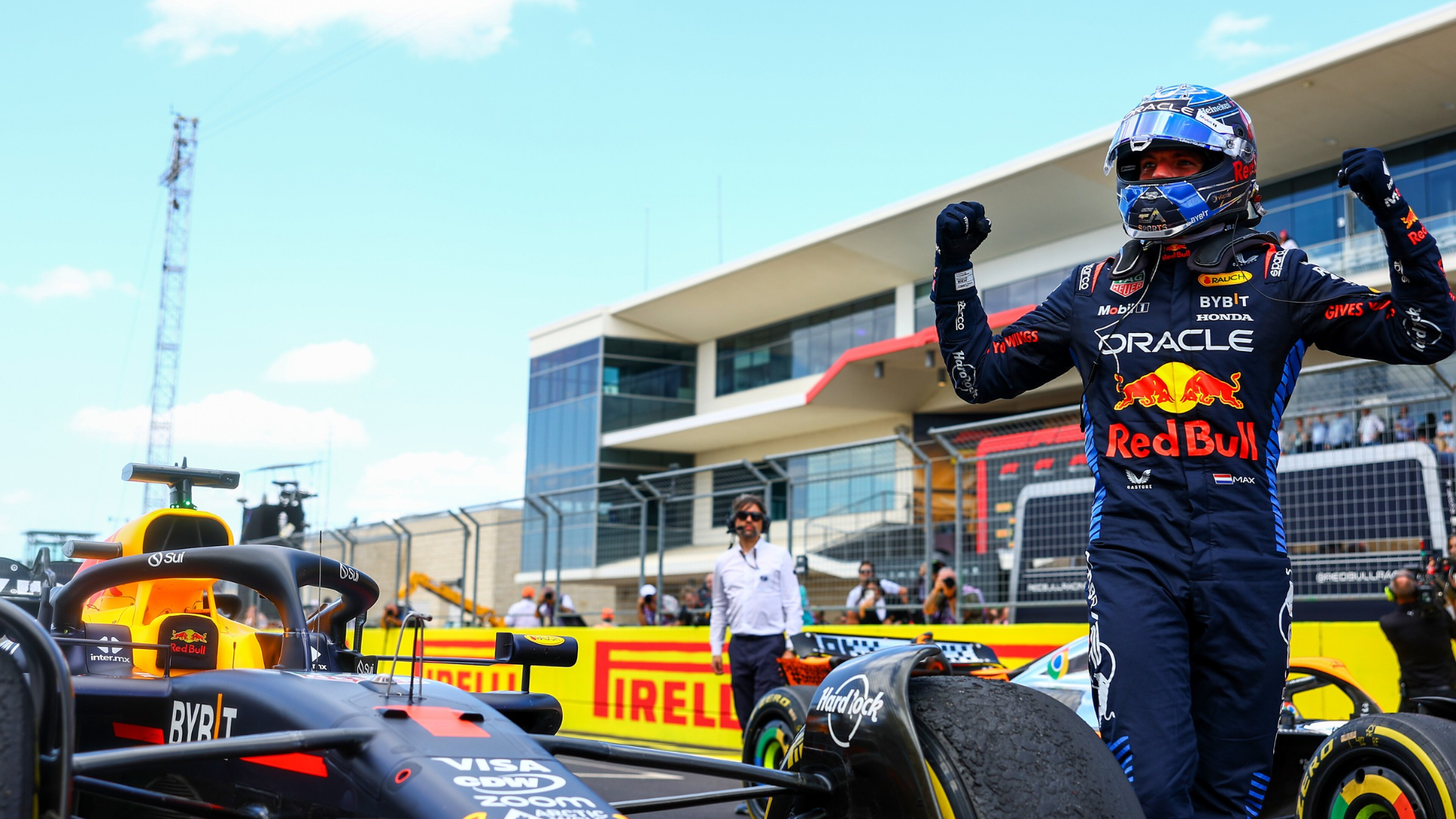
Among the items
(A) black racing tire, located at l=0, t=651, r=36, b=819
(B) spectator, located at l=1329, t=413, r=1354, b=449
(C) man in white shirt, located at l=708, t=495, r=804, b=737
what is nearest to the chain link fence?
(B) spectator, located at l=1329, t=413, r=1354, b=449

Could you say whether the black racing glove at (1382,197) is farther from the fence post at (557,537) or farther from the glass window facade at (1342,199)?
the glass window facade at (1342,199)

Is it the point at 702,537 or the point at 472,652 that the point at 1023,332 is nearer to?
the point at 702,537

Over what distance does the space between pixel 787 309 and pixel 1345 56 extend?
16.6 m

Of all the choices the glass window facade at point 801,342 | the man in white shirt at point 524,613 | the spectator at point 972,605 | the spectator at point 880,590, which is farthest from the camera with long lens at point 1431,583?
the glass window facade at point 801,342

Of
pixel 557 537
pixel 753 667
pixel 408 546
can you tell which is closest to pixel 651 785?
pixel 753 667

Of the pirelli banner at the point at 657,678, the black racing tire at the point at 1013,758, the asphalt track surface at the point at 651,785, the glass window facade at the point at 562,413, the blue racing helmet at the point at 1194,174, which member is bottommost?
the asphalt track surface at the point at 651,785

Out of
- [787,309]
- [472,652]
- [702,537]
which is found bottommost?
[472,652]

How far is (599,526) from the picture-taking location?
44.4 feet

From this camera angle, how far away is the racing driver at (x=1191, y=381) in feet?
8.05

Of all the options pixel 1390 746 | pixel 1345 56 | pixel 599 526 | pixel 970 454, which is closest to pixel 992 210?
pixel 1345 56

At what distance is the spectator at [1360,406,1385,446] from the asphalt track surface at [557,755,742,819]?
4709 millimetres

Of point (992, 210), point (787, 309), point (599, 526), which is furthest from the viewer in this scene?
point (787, 309)

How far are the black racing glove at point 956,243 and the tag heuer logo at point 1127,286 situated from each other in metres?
0.30

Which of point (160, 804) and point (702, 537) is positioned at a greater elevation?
point (702, 537)
